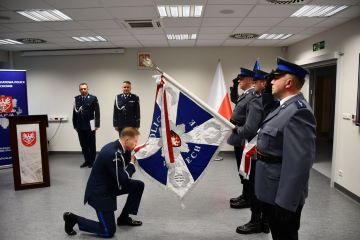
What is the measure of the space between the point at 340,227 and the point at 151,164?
215 centimetres

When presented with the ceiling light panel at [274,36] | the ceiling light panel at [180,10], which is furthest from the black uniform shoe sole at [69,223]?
the ceiling light panel at [274,36]

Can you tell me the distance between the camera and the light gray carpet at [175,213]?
2.87 m

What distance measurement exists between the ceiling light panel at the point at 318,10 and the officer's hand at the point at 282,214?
8.85 feet

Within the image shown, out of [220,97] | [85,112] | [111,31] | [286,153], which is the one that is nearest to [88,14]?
[111,31]

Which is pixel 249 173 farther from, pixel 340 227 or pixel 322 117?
pixel 322 117

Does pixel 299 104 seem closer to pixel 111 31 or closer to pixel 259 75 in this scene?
pixel 259 75

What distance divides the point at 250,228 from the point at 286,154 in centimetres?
152

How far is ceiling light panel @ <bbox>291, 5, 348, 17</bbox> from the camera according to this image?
3.42 metres

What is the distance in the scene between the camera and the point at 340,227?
301 cm

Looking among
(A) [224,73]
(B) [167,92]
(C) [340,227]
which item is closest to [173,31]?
(A) [224,73]

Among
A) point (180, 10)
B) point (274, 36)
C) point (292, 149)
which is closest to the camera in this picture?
point (292, 149)

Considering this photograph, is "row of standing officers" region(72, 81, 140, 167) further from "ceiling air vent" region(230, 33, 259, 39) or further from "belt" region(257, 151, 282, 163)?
"belt" region(257, 151, 282, 163)

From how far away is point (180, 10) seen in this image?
→ 3.67 m

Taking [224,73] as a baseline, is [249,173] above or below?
below
